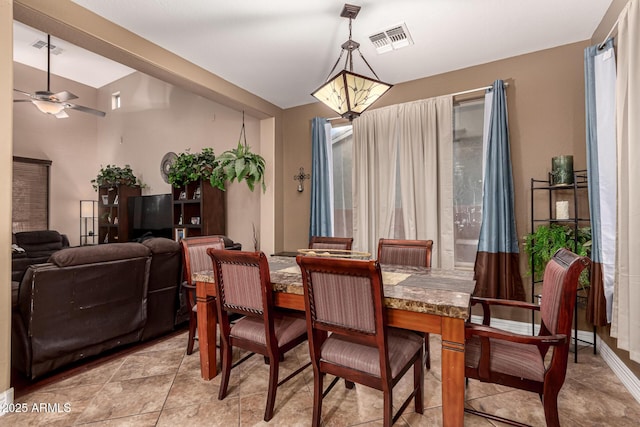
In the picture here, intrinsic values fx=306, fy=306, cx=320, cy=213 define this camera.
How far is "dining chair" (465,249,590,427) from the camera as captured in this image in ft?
4.46

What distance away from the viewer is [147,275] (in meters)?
2.73

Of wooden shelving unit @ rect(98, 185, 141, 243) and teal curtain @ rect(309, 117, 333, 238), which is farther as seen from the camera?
wooden shelving unit @ rect(98, 185, 141, 243)

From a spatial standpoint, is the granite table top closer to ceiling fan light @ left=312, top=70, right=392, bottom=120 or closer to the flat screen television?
ceiling fan light @ left=312, top=70, right=392, bottom=120

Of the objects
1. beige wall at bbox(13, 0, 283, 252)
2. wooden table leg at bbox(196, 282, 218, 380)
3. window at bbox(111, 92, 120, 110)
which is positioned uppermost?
window at bbox(111, 92, 120, 110)

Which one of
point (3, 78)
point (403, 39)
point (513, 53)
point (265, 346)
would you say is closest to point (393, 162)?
point (403, 39)

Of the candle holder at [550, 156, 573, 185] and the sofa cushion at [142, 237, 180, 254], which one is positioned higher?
the candle holder at [550, 156, 573, 185]

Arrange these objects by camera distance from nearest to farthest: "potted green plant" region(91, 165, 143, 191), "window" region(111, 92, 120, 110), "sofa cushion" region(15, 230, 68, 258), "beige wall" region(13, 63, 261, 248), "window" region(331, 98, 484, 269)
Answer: "window" region(331, 98, 484, 269) < "beige wall" region(13, 63, 261, 248) < "sofa cushion" region(15, 230, 68, 258) < "potted green plant" region(91, 165, 143, 191) < "window" region(111, 92, 120, 110)

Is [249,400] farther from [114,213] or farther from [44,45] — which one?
[44,45]

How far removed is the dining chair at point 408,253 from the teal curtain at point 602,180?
124 centimetres

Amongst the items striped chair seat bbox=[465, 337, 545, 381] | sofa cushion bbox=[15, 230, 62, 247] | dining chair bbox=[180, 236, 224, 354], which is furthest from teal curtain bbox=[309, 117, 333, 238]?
sofa cushion bbox=[15, 230, 62, 247]

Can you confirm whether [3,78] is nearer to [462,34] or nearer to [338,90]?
[338,90]

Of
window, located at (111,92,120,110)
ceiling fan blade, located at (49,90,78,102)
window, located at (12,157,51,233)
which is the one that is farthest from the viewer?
window, located at (111,92,120,110)

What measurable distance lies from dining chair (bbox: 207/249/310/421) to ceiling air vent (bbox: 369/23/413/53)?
225cm

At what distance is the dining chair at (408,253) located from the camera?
2516 mm
